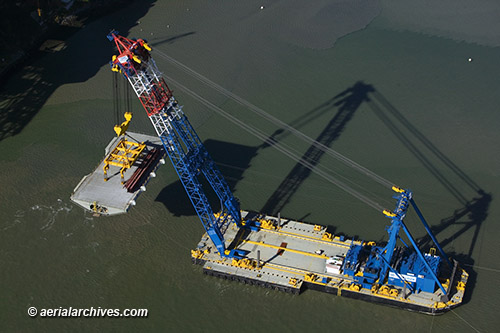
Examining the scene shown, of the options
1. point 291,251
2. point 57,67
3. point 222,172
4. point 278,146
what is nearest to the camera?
point 291,251

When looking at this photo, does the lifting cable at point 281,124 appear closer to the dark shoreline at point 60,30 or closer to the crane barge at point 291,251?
the crane barge at point 291,251

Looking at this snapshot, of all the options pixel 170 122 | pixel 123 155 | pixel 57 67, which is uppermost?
pixel 57 67

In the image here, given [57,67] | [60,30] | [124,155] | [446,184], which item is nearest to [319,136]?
[446,184]

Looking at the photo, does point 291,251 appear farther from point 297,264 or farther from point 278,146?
point 278,146

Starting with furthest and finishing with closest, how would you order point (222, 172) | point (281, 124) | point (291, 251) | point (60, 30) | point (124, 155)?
point (60, 30), point (281, 124), point (222, 172), point (124, 155), point (291, 251)

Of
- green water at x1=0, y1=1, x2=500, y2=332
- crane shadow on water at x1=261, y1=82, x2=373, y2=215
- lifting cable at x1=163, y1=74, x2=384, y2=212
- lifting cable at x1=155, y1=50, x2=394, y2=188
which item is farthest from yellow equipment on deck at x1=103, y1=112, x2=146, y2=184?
lifting cable at x1=155, y1=50, x2=394, y2=188

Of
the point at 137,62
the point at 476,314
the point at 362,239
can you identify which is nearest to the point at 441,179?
the point at 362,239

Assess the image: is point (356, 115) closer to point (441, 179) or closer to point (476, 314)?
point (441, 179)

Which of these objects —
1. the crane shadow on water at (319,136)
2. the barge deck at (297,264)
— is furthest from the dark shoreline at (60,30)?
the barge deck at (297,264)

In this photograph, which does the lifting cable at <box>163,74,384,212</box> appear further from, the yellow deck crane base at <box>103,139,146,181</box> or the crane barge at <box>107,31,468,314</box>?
the yellow deck crane base at <box>103,139,146,181</box>
